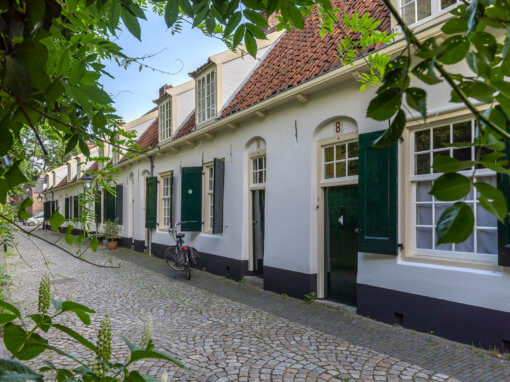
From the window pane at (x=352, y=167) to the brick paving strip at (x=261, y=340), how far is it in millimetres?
2280

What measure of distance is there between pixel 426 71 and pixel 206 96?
10750mm

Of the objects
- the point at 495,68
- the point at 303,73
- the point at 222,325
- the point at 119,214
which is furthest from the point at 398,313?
the point at 119,214

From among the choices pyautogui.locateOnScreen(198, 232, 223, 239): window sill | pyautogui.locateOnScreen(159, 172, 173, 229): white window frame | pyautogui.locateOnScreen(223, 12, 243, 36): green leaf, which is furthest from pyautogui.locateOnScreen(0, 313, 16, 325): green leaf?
pyautogui.locateOnScreen(159, 172, 173, 229): white window frame

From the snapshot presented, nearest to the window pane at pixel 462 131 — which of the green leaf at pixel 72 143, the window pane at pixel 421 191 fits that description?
the window pane at pixel 421 191

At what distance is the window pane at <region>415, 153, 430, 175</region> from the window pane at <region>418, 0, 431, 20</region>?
205cm

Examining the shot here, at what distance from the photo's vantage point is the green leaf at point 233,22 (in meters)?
1.41

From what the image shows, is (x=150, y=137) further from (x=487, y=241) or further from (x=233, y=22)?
(x=233, y=22)

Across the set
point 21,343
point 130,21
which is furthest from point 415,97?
point 130,21

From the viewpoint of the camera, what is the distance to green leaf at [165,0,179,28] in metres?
1.33

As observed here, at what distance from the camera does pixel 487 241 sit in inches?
→ 185

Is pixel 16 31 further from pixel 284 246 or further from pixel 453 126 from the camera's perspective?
pixel 284 246

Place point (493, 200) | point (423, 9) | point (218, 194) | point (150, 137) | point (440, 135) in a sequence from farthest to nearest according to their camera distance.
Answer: point (150, 137) → point (218, 194) → point (423, 9) → point (440, 135) → point (493, 200)

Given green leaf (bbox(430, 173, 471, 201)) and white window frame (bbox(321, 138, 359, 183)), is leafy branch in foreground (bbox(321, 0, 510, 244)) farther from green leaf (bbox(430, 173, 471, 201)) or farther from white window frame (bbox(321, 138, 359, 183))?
white window frame (bbox(321, 138, 359, 183))

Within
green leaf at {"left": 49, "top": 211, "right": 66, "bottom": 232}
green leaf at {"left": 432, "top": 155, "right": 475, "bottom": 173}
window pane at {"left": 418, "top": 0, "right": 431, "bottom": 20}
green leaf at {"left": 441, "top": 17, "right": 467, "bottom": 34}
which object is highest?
window pane at {"left": 418, "top": 0, "right": 431, "bottom": 20}
